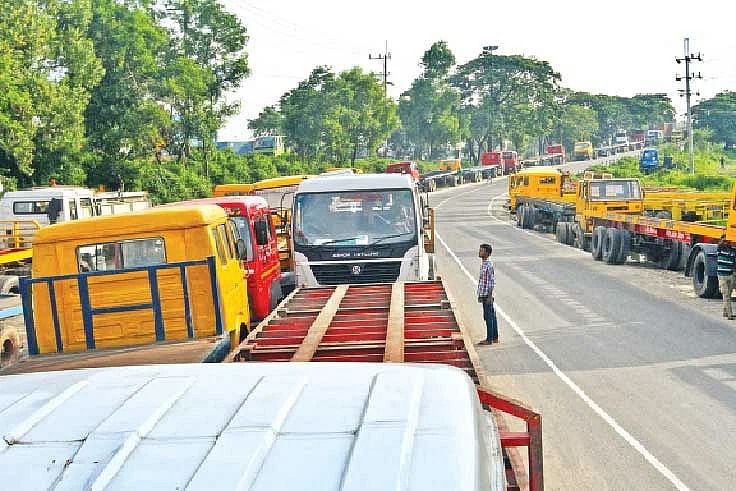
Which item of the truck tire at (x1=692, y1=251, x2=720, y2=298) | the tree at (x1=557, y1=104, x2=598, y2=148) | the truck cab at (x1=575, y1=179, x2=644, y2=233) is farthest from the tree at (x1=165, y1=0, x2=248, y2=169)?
the tree at (x1=557, y1=104, x2=598, y2=148)

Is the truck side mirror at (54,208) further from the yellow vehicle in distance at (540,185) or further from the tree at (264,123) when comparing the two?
the tree at (264,123)

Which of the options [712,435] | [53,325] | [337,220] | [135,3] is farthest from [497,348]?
[135,3]

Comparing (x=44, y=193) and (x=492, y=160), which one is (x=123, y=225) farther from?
(x=492, y=160)

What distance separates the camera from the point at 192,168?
46938mm

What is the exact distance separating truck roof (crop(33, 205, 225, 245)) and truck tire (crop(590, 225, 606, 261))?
19.4 meters

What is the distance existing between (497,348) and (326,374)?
1237 cm

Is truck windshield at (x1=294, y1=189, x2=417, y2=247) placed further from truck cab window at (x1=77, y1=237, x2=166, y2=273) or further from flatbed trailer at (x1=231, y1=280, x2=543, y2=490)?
truck cab window at (x1=77, y1=237, x2=166, y2=273)

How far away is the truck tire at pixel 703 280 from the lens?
1983 centimetres

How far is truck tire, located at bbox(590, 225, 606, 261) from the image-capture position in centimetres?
2814

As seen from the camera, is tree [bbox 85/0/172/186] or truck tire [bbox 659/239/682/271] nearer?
truck tire [bbox 659/239/682/271]

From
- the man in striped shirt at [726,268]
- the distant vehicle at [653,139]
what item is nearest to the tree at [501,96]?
the distant vehicle at [653,139]

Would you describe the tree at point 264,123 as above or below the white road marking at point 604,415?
above

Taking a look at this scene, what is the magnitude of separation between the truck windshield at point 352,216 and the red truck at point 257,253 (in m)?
0.63

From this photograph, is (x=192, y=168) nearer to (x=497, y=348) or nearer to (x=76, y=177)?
(x=76, y=177)
